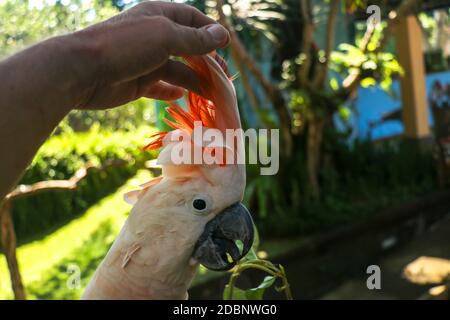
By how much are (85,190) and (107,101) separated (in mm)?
6074

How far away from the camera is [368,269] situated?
5.21 metres

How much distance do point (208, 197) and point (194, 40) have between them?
0.37 m

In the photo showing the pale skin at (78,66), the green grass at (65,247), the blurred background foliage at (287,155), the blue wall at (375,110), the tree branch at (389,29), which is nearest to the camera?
the pale skin at (78,66)

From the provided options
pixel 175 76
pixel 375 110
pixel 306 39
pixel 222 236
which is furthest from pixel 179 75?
pixel 375 110

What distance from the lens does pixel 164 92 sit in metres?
1.19

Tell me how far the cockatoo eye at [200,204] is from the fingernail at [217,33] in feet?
1.14

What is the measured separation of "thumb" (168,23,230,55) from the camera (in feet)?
2.88

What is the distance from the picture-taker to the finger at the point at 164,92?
1.16 metres

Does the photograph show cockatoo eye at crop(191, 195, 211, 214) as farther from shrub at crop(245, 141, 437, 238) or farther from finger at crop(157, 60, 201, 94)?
shrub at crop(245, 141, 437, 238)

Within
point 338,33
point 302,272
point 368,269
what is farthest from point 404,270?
point 338,33

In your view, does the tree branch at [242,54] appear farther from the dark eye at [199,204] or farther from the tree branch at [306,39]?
the dark eye at [199,204]

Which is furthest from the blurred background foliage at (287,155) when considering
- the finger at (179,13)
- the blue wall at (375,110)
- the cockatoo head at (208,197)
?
the finger at (179,13)

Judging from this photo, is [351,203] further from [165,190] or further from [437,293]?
[165,190]

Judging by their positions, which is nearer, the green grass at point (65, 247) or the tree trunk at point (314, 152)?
the green grass at point (65, 247)
